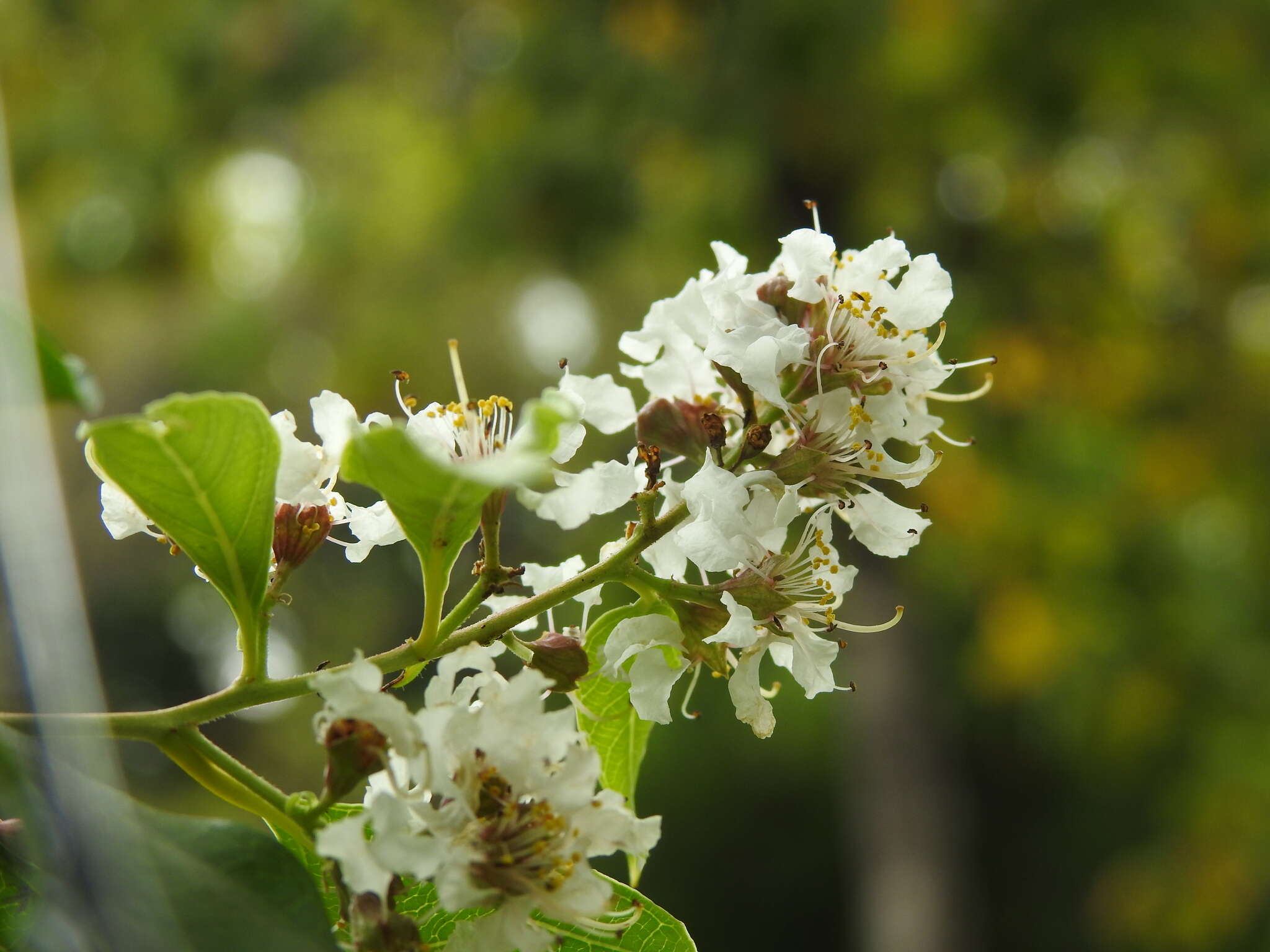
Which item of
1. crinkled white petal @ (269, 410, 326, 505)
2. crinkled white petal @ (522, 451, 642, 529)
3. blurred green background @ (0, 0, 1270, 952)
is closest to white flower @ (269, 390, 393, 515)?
crinkled white petal @ (269, 410, 326, 505)

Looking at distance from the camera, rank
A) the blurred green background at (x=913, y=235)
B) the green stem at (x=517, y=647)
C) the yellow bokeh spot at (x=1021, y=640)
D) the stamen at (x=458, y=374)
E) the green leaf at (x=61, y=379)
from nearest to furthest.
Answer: the green leaf at (x=61, y=379), the green stem at (x=517, y=647), the stamen at (x=458, y=374), the yellow bokeh spot at (x=1021, y=640), the blurred green background at (x=913, y=235)

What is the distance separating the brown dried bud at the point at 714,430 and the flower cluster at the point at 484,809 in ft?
0.72

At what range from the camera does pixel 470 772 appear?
26.5 inches

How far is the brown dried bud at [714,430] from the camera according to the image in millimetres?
822

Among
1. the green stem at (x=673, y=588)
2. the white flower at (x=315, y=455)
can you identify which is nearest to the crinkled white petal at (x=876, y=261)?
the green stem at (x=673, y=588)

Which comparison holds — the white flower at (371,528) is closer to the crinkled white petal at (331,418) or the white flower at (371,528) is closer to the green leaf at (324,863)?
the crinkled white petal at (331,418)

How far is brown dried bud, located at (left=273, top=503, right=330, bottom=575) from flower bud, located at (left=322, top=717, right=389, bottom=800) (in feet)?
0.60

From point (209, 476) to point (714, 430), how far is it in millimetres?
326

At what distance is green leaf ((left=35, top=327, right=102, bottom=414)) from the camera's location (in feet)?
1.75

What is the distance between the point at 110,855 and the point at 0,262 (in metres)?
1.64

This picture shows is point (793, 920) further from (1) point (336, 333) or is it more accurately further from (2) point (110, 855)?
(2) point (110, 855)

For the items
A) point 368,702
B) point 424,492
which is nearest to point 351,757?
point 368,702

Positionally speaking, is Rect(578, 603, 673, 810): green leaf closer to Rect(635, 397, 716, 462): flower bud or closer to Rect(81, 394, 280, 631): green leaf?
Rect(635, 397, 716, 462): flower bud

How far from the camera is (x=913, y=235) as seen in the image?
464 cm
